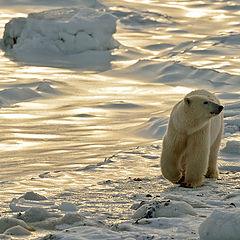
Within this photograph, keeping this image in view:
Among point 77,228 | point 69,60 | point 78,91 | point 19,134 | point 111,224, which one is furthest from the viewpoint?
point 69,60

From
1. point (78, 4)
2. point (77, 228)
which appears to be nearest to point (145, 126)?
point (77, 228)

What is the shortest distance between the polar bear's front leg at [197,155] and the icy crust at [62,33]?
35.3ft

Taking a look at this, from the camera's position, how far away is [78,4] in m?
21.9

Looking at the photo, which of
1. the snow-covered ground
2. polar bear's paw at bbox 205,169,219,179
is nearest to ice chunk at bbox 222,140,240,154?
the snow-covered ground

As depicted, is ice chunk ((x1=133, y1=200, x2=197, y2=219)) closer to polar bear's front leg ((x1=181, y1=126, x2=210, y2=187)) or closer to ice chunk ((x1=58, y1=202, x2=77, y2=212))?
ice chunk ((x1=58, y1=202, x2=77, y2=212))

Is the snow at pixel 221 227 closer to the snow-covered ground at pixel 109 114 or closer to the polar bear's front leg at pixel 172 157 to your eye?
the snow-covered ground at pixel 109 114

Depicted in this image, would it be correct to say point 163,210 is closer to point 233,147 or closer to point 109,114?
point 233,147

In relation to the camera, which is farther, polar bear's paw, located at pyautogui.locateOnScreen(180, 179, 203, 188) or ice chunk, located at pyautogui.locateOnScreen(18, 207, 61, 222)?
polar bear's paw, located at pyautogui.locateOnScreen(180, 179, 203, 188)

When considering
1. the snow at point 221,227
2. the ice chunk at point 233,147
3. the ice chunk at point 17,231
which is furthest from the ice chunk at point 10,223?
the ice chunk at point 233,147

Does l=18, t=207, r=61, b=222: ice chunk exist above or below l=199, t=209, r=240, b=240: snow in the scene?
below

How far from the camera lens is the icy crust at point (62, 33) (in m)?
16.7

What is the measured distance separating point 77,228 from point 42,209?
0.63m

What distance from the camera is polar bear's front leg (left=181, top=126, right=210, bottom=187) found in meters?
6.13

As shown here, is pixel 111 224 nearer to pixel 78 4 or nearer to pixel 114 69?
pixel 114 69
